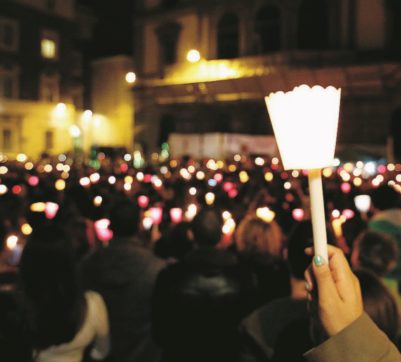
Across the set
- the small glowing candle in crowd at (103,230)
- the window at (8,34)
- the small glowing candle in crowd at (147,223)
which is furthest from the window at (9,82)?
the small glowing candle in crowd at (103,230)

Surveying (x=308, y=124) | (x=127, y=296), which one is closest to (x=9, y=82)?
(x=127, y=296)

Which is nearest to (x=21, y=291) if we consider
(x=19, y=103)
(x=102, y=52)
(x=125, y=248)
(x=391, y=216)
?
(x=125, y=248)

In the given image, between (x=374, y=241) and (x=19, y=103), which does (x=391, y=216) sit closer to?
(x=374, y=241)

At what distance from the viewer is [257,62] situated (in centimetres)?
2878

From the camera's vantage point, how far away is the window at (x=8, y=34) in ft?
121

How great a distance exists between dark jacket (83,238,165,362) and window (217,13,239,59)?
28.2m

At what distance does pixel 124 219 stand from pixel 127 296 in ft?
2.06

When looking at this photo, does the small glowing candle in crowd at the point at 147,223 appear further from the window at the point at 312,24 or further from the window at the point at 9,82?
the window at the point at 9,82

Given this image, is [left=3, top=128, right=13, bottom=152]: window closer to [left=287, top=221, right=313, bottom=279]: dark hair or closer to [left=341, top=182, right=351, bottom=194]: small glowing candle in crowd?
[left=341, top=182, right=351, bottom=194]: small glowing candle in crowd

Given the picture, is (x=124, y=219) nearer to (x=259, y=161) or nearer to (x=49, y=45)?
(x=259, y=161)

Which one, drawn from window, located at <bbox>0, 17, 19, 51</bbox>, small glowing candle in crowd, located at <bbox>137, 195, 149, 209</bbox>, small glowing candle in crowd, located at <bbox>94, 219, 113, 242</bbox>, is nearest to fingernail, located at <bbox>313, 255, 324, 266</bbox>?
small glowing candle in crowd, located at <bbox>94, 219, 113, 242</bbox>

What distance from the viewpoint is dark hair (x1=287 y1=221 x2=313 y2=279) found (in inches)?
113

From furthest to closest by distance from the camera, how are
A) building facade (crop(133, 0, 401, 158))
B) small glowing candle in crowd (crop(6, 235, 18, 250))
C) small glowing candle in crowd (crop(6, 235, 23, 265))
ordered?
building facade (crop(133, 0, 401, 158)), small glowing candle in crowd (crop(6, 235, 18, 250)), small glowing candle in crowd (crop(6, 235, 23, 265))

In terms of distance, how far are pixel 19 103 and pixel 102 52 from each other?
9.26 metres
